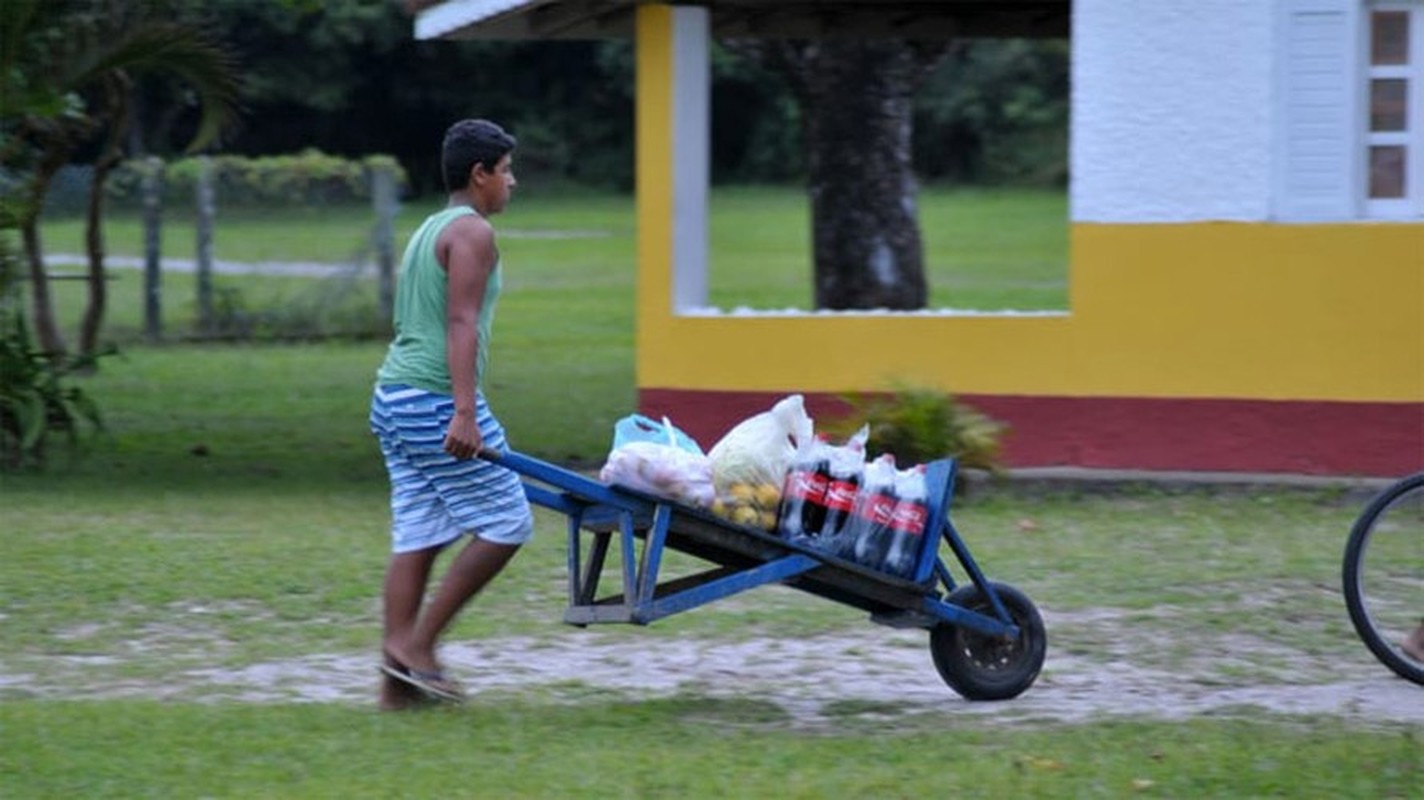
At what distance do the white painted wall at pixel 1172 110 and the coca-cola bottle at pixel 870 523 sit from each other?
18.3 ft

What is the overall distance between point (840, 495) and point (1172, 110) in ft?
18.8

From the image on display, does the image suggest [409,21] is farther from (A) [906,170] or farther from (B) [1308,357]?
(B) [1308,357]

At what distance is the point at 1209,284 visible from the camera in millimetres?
12531

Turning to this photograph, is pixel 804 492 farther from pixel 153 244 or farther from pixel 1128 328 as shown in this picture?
pixel 153 244

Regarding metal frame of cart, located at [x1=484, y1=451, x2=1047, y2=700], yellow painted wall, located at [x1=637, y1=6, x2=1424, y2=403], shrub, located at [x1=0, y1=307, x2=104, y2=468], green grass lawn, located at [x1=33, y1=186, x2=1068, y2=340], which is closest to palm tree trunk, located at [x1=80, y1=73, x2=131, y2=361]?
shrub, located at [x1=0, y1=307, x2=104, y2=468]

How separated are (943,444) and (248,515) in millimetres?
3457

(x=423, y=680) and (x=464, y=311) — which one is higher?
(x=464, y=311)

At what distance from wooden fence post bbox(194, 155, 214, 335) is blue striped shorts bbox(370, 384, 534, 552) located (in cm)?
1589

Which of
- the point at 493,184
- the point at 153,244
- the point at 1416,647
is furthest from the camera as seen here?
the point at 153,244

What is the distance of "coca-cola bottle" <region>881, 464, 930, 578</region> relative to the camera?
741cm

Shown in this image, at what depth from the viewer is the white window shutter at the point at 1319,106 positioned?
12258 millimetres

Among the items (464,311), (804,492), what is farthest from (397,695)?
(804,492)

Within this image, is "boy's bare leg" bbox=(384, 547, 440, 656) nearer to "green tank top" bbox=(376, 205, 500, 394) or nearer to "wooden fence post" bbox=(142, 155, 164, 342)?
"green tank top" bbox=(376, 205, 500, 394)

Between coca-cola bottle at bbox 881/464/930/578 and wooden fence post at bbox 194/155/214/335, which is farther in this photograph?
wooden fence post at bbox 194/155/214/335
